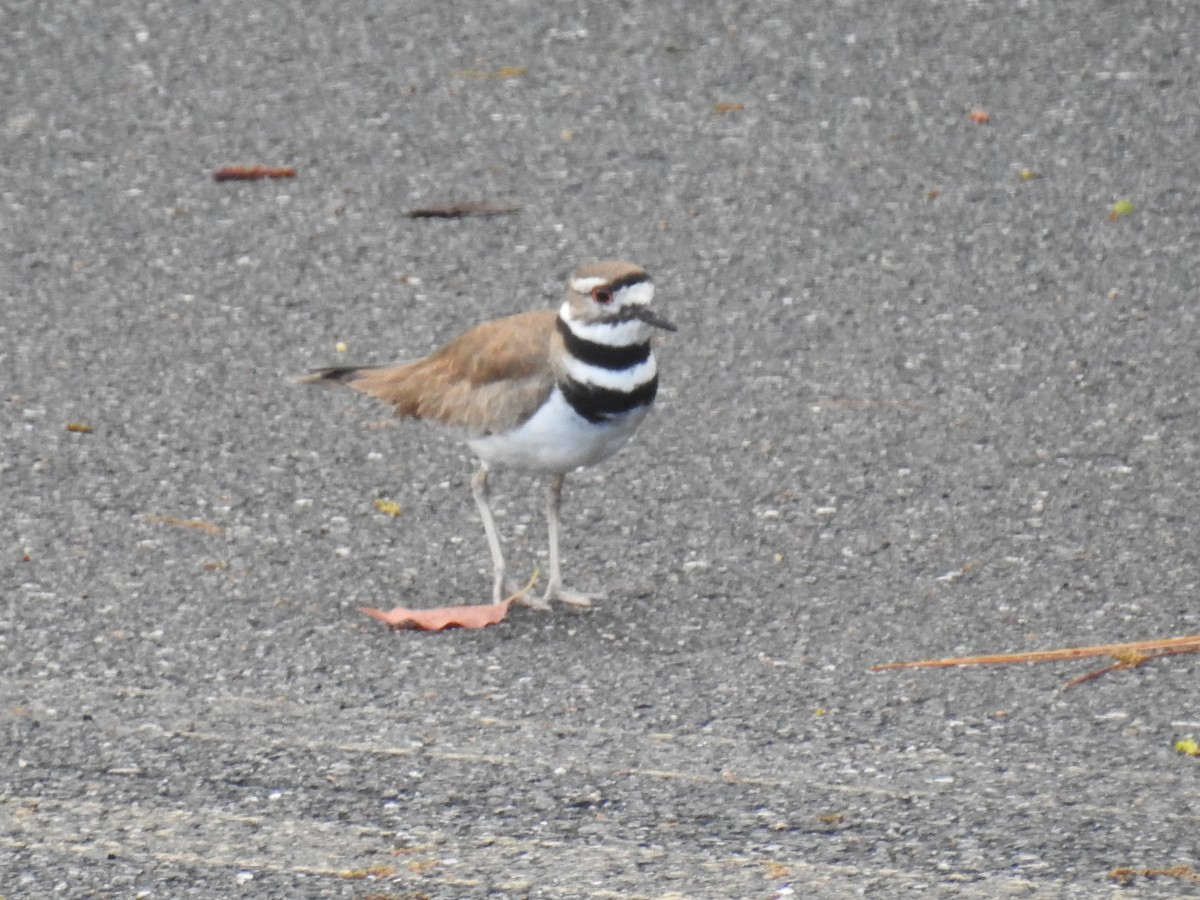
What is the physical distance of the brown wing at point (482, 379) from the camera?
5805 mm

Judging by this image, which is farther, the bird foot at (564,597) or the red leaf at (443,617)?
the bird foot at (564,597)

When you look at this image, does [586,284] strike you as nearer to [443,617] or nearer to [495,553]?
[495,553]

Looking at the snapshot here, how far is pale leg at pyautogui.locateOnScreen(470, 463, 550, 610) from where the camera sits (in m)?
5.96

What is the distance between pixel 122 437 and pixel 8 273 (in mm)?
1788

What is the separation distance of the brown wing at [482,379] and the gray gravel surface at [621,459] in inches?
20.2

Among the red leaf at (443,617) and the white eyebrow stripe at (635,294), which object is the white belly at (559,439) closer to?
the white eyebrow stripe at (635,294)

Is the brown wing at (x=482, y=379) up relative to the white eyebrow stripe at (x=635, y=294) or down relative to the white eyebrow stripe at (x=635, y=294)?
down

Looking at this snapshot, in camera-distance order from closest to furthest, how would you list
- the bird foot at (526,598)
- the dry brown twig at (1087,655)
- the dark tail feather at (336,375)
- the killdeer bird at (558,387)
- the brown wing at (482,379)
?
1. the dry brown twig at (1087,655)
2. the killdeer bird at (558,387)
3. the brown wing at (482,379)
4. the bird foot at (526,598)
5. the dark tail feather at (336,375)

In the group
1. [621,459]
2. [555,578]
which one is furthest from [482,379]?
[621,459]

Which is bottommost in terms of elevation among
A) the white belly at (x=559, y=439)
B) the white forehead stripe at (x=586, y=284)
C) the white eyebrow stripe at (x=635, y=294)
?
the white belly at (x=559, y=439)

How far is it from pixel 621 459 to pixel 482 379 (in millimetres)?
1300

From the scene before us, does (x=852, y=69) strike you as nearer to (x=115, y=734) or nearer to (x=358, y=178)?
(x=358, y=178)

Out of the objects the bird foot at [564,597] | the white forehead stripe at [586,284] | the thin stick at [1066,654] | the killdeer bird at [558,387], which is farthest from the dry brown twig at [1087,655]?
the white forehead stripe at [586,284]

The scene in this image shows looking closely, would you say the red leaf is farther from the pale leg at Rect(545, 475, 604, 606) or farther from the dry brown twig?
the dry brown twig
